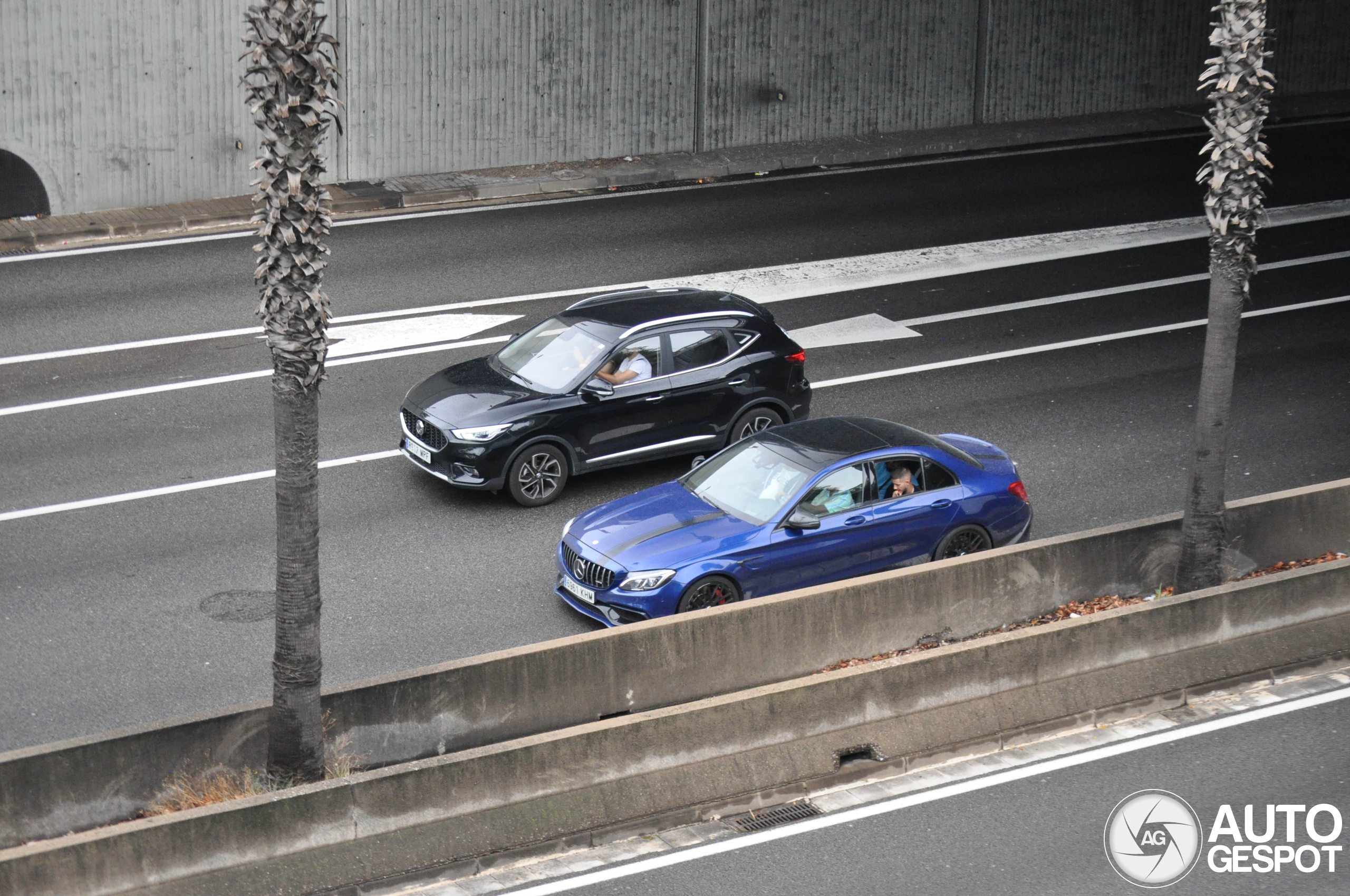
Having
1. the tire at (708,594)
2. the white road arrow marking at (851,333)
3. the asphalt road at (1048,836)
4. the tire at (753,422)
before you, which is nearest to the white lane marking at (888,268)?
the white road arrow marking at (851,333)

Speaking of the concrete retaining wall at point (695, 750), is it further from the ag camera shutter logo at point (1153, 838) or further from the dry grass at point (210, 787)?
the ag camera shutter logo at point (1153, 838)

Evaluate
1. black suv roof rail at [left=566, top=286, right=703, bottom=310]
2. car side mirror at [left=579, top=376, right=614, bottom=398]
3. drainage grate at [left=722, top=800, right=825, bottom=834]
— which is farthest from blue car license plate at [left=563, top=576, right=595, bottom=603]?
black suv roof rail at [left=566, top=286, right=703, bottom=310]

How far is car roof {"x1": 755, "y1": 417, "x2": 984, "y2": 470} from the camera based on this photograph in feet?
44.2

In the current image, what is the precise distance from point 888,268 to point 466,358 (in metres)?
6.91

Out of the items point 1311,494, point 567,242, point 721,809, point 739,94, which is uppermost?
point 739,94

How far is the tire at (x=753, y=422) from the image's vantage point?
16.1m

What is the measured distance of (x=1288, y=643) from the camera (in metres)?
12.4

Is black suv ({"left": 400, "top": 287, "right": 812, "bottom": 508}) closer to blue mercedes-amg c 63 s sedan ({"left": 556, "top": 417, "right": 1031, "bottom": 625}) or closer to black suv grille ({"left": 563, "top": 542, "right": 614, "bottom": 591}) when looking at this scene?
blue mercedes-amg c 63 s sedan ({"left": 556, "top": 417, "right": 1031, "bottom": 625})

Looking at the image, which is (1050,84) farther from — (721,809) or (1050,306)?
(721,809)

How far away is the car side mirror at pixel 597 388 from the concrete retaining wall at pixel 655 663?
13.1ft

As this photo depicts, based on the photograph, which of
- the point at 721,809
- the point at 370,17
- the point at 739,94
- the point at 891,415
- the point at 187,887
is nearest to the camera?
the point at 187,887

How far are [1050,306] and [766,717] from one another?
1187 centimetres

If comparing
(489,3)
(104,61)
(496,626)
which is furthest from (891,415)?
(104,61)

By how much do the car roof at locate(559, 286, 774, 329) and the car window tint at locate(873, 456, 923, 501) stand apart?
3305 millimetres
